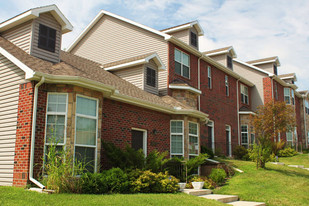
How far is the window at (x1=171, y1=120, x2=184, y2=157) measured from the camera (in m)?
15.5

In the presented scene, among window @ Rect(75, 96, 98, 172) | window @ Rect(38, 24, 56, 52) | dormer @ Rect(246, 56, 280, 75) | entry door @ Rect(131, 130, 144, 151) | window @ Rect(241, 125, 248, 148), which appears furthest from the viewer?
dormer @ Rect(246, 56, 280, 75)

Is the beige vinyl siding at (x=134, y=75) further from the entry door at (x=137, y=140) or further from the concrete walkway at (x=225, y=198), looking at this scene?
the concrete walkway at (x=225, y=198)

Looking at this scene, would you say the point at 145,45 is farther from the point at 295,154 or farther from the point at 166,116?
the point at 295,154

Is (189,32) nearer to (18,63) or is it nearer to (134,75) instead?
(134,75)

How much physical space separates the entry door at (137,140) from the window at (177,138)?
1916mm

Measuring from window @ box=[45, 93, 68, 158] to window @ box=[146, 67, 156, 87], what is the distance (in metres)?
7.63

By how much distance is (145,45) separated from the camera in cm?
1991

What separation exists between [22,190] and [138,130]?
6.34 metres

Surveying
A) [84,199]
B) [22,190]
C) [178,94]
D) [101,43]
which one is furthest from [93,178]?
[101,43]

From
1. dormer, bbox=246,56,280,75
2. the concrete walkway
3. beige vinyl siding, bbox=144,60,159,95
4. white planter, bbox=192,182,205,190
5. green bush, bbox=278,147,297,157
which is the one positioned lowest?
the concrete walkway

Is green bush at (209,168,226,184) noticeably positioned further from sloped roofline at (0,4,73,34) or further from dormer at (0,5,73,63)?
sloped roofline at (0,4,73,34)

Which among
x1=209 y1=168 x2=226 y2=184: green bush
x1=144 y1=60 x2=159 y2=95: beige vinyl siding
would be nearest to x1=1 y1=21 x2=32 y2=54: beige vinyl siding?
x1=144 y1=60 x2=159 y2=95: beige vinyl siding

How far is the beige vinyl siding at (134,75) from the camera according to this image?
55.5 feet

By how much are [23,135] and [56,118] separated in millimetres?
1052
